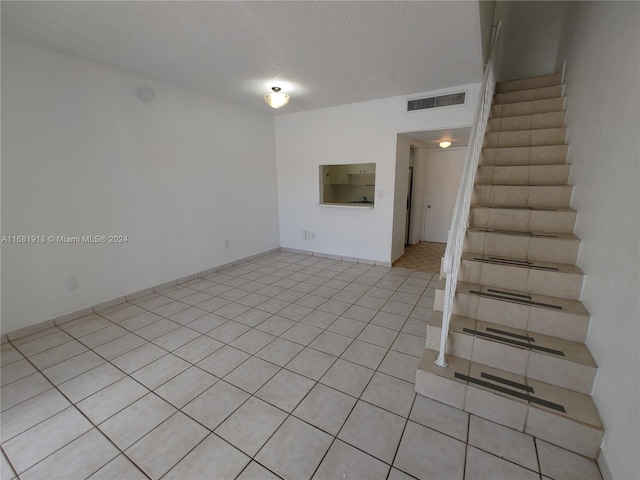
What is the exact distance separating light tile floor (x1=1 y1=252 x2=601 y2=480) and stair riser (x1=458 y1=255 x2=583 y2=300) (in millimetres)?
782

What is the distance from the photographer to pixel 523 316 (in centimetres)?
181

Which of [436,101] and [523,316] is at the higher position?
[436,101]

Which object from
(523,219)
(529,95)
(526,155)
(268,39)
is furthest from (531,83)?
(268,39)

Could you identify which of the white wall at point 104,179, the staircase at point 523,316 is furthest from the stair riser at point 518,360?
the white wall at point 104,179

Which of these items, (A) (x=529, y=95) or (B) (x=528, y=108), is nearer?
(B) (x=528, y=108)

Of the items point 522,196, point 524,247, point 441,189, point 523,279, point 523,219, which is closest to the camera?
point 523,279

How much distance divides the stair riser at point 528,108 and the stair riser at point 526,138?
0.51 m

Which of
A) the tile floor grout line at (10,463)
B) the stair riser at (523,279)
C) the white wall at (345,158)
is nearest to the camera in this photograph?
the tile floor grout line at (10,463)

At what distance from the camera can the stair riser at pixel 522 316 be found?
1.67 meters

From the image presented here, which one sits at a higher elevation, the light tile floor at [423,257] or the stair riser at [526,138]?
the stair riser at [526,138]

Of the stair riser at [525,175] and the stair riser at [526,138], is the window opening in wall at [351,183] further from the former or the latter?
the stair riser at [525,175]

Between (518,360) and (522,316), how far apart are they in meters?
0.31

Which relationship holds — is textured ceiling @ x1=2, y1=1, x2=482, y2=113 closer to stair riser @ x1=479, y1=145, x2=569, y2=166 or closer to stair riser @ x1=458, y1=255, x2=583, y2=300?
stair riser @ x1=479, y1=145, x2=569, y2=166

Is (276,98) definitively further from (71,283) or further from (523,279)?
(523,279)
